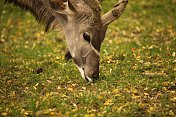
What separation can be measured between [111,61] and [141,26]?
4.24 m

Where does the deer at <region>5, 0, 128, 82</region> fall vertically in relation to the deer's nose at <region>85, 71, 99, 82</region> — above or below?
above

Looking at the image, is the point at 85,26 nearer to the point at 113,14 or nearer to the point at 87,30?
the point at 87,30

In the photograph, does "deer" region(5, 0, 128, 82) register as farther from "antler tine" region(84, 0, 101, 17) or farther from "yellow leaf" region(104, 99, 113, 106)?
"yellow leaf" region(104, 99, 113, 106)

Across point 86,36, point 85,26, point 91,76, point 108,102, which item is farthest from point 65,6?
point 108,102

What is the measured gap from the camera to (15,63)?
9203 millimetres

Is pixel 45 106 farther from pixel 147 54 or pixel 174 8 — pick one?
pixel 174 8

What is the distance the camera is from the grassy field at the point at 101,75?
6219mm

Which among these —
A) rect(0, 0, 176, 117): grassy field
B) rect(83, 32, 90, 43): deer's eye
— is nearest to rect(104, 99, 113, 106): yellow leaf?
rect(0, 0, 176, 117): grassy field

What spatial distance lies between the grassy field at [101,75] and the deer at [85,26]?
1.24ft

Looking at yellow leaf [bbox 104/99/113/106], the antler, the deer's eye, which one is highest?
the antler

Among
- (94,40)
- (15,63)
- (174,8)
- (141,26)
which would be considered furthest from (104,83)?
(174,8)

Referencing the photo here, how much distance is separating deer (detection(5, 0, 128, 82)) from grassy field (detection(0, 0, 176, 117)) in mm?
378

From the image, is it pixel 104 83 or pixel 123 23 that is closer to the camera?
pixel 104 83

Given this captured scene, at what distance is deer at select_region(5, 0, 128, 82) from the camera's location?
7.19 metres
